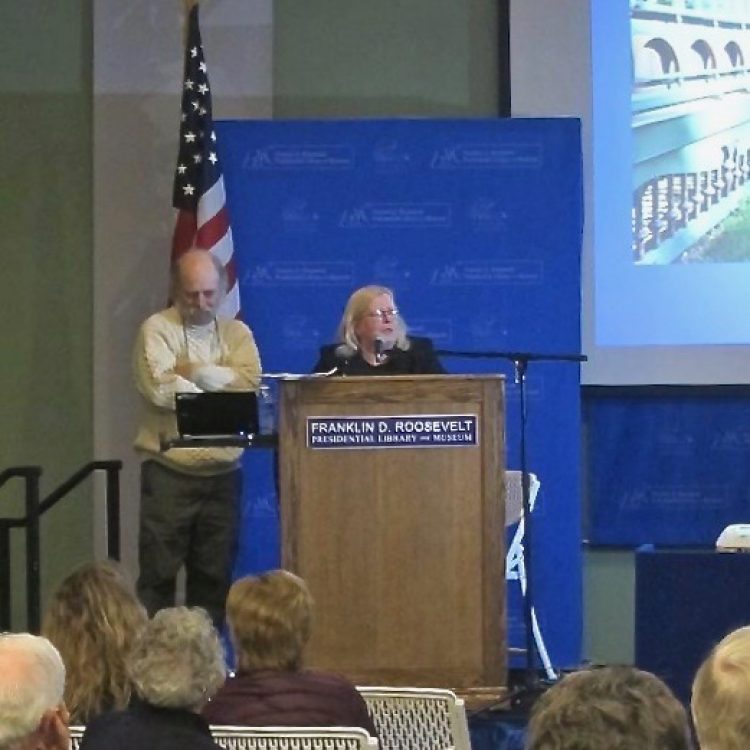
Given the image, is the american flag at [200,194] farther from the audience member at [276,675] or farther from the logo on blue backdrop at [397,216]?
the audience member at [276,675]

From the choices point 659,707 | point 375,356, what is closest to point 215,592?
point 375,356

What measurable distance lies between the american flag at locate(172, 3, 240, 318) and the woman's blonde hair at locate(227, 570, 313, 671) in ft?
10.8

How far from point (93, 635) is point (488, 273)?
376 centimetres

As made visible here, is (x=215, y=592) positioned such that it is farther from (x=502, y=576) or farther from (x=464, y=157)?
(x=464, y=157)

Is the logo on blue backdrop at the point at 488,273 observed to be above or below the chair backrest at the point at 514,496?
above

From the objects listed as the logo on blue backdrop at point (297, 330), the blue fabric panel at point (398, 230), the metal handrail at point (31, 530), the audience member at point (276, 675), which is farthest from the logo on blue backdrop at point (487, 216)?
the audience member at point (276, 675)

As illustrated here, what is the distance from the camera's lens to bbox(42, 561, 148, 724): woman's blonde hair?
2.96 m

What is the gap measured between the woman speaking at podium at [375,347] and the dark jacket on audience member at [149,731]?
7.86 ft

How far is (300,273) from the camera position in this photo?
6.57m

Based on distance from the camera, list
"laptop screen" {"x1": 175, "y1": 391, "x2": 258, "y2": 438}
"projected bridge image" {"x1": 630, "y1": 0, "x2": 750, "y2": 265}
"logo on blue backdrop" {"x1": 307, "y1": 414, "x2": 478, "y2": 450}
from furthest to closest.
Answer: "projected bridge image" {"x1": 630, "y1": 0, "x2": 750, "y2": 265}
"laptop screen" {"x1": 175, "y1": 391, "x2": 258, "y2": 438}
"logo on blue backdrop" {"x1": 307, "y1": 414, "x2": 478, "y2": 450}

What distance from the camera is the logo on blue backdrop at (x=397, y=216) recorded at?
6.56 metres

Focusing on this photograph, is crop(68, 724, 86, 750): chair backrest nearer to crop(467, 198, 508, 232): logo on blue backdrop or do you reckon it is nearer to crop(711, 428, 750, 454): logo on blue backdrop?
crop(467, 198, 508, 232): logo on blue backdrop

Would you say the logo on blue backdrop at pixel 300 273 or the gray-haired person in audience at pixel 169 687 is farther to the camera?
the logo on blue backdrop at pixel 300 273

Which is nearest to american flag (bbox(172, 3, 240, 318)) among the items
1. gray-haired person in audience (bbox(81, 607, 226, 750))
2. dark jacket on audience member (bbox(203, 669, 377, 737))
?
A: dark jacket on audience member (bbox(203, 669, 377, 737))
